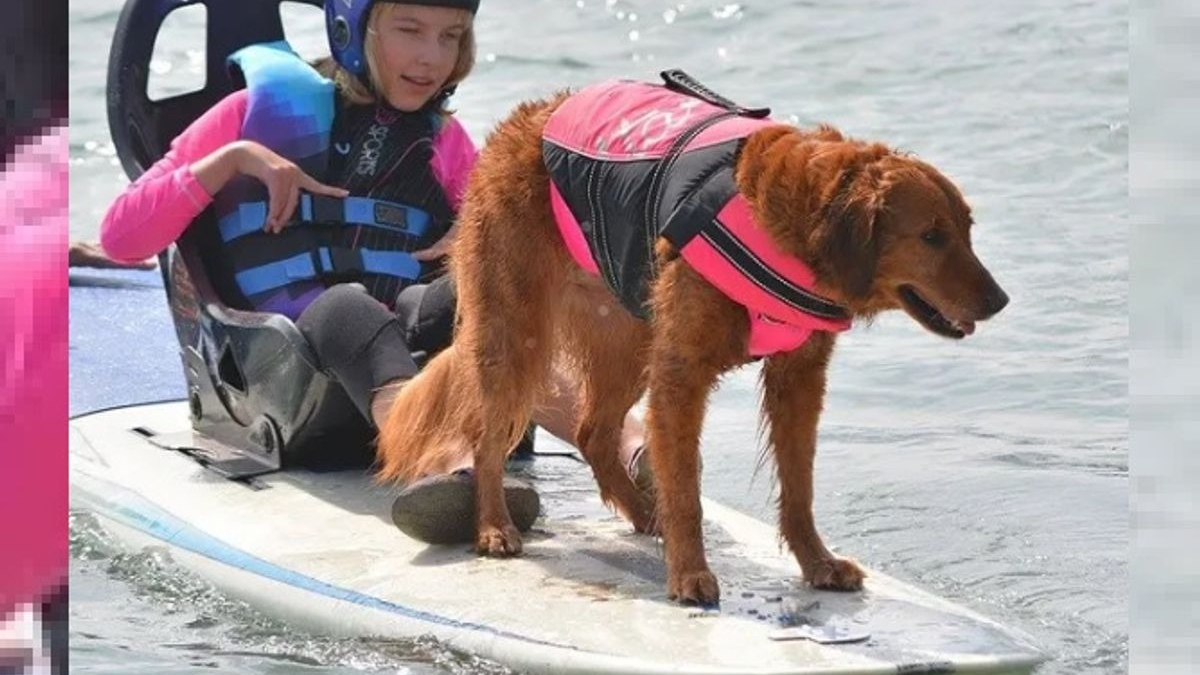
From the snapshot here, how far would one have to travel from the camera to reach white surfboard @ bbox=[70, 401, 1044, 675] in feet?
10.9

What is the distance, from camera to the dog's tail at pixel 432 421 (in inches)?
164

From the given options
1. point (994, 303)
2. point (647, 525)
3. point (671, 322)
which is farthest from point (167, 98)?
point (994, 303)

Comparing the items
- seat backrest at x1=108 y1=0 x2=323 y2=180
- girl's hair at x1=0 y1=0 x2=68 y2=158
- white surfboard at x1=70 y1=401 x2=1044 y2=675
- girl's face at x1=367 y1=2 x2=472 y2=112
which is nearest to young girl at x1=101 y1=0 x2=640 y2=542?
girl's face at x1=367 y1=2 x2=472 y2=112

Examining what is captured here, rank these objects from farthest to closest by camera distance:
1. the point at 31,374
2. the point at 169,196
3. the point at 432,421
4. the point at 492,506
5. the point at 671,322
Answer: the point at 169,196 < the point at 432,421 < the point at 492,506 < the point at 671,322 < the point at 31,374

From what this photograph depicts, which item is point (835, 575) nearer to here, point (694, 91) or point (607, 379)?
point (607, 379)

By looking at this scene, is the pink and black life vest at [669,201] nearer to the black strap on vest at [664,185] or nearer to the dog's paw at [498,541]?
the black strap on vest at [664,185]

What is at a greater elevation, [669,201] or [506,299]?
[669,201]

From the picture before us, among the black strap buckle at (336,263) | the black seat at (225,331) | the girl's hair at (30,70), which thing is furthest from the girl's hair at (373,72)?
the girl's hair at (30,70)

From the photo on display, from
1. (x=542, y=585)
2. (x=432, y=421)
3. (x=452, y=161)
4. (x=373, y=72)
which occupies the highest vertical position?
(x=373, y=72)

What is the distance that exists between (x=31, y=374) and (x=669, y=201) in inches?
112

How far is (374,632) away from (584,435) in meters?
0.86

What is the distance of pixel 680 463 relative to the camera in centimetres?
351

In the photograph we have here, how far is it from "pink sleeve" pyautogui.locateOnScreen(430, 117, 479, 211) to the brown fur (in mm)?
740

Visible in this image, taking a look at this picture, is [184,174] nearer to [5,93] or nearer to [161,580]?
[161,580]
